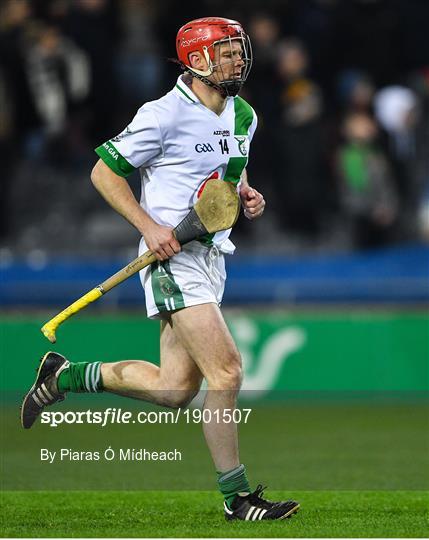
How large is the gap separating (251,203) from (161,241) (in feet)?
2.10

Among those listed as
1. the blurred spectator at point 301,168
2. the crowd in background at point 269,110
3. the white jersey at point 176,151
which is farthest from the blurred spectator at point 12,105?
the white jersey at point 176,151

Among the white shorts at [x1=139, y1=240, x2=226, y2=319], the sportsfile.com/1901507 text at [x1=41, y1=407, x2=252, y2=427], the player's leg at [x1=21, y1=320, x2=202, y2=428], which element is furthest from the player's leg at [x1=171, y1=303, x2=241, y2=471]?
the sportsfile.com/1901507 text at [x1=41, y1=407, x2=252, y2=427]

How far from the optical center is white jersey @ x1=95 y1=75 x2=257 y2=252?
24.0 ft

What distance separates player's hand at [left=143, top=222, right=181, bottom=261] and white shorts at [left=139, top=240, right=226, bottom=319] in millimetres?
109

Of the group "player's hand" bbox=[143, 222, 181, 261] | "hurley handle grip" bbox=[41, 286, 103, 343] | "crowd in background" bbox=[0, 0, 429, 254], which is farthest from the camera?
"crowd in background" bbox=[0, 0, 429, 254]

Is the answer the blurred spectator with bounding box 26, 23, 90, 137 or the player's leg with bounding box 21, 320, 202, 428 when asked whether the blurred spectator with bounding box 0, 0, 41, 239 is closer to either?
the blurred spectator with bounding box 26, 23, 90, 137

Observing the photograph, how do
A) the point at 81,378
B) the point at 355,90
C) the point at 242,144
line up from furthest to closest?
the point at 355,90, the point at 81,378, the point at 242,144

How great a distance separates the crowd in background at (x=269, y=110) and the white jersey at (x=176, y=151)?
23.6 ft

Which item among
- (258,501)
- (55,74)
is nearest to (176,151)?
(258,501)

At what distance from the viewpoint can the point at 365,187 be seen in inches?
590

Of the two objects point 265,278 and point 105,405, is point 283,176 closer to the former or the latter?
point 265,278

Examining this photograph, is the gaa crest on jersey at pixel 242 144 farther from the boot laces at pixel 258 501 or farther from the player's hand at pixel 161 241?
the boot laces at pixel 258 501

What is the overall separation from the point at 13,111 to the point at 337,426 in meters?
5.75

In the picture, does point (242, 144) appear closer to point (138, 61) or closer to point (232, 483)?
point (232, 483)
